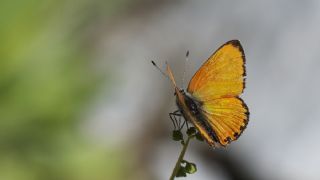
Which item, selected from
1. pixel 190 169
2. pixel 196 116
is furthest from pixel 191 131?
pixel 196 116

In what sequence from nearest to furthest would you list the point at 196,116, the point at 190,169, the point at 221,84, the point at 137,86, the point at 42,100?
the point at 190,169
the point at 196,116
the point at 221,84
the point at 42,100
the point at 137,86

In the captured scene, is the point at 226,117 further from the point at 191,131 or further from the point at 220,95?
the point at 191,131

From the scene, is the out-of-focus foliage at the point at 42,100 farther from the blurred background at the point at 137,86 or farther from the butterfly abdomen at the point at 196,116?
the butterfly abdomen at the point at 196,116

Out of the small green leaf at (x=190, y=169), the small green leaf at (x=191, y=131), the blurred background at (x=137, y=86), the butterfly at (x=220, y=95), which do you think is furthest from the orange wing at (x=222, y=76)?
the blurred background at (x=137, y=86)

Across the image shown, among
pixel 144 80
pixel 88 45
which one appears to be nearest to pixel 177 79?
pixel 144 80

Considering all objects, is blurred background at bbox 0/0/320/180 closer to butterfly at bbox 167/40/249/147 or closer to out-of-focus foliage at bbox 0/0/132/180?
out-of-focus foliage at bbox 0/0/132/180

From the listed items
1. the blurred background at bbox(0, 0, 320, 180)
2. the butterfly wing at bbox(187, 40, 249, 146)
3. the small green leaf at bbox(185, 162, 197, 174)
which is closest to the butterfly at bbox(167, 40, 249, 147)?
the butterfly wing at bbox(187, 40, 249, 146)
